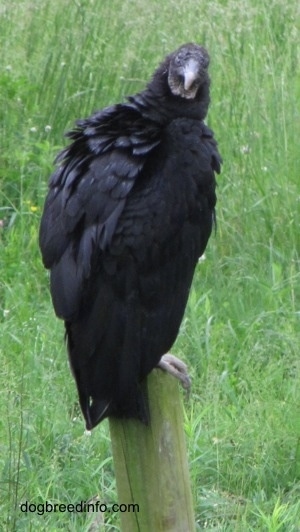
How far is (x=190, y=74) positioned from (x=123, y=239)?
661mm

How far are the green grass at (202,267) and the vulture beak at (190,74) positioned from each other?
963mm

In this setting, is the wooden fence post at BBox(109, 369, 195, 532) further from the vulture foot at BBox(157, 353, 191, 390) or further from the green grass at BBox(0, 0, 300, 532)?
the green grass at BBox(0, 0, 300, 532)

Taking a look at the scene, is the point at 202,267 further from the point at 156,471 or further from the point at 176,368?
the point at 156,471

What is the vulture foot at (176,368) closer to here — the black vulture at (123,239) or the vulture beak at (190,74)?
the black vulture at (123,239)

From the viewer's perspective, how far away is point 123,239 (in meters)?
2.66

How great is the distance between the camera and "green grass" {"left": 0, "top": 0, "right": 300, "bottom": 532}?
10.6 ft

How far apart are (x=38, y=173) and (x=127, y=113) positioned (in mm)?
1897

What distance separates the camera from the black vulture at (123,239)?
2645 millimetres

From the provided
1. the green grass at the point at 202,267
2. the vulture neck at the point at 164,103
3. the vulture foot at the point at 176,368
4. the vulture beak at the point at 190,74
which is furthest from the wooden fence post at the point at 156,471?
the vulture beak at the point at 190,74

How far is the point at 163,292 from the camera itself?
2.79 m

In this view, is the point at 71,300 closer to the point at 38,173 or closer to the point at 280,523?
the point at 280,523

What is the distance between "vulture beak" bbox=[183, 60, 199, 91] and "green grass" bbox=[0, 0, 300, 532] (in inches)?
37.9

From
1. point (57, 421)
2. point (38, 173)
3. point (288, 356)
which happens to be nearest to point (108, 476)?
point (57, 421)

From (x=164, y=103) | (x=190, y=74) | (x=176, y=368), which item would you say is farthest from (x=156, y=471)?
(x=190, y=74)
